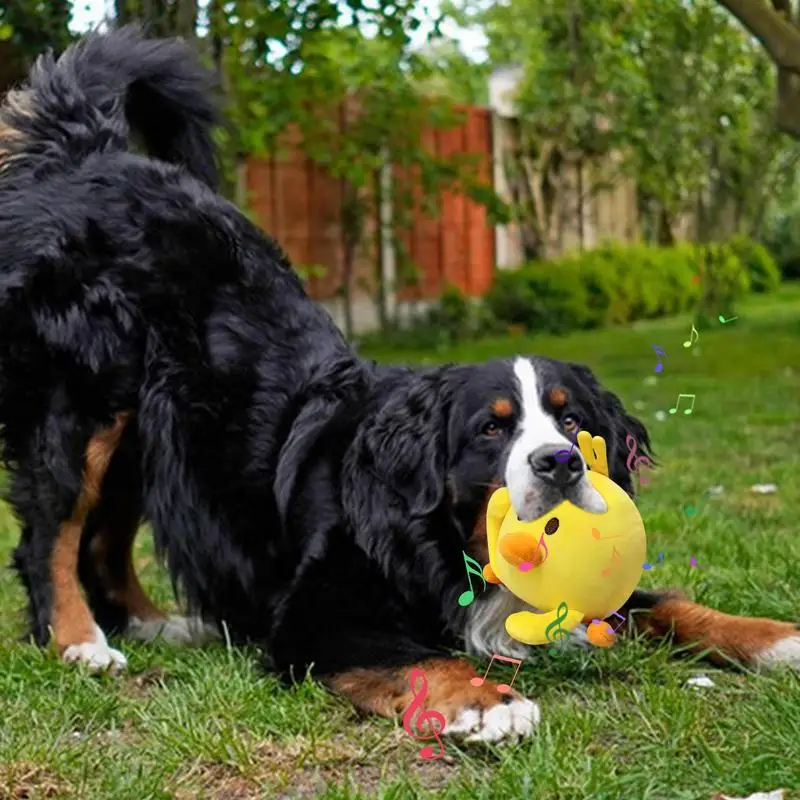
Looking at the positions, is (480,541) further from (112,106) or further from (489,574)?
(112,106)

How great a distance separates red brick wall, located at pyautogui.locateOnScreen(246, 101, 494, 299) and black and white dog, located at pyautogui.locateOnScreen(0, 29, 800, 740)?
22.0ft

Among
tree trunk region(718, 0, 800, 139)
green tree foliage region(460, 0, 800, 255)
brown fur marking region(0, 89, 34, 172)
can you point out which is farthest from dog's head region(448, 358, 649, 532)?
green tree foliage region(460, 0, 800, 255)

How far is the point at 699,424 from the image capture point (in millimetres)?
7633

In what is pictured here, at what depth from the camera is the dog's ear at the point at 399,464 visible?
3.03 m

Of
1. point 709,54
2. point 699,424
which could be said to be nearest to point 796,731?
point 699,424

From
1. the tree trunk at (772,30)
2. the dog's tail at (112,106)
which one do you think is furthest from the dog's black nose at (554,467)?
the tree trunk at (772,30)

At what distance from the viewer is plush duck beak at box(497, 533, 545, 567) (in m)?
2.63

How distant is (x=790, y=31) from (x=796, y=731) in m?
7.13

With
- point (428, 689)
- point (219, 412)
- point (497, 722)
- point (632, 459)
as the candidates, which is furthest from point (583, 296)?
point (497, 722)

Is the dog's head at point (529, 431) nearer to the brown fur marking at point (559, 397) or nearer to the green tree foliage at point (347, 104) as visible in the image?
the brown fur marking at point (559, 397)

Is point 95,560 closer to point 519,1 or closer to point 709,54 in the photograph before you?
point 709,54

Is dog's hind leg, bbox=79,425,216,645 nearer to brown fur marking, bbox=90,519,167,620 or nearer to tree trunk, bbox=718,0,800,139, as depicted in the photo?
brown fur marking, bbox=90,519,167,620

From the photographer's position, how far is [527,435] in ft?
9.22

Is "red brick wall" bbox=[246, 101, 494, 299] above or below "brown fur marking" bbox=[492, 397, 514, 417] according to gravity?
above
